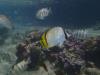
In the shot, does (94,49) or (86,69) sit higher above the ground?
(94,49)

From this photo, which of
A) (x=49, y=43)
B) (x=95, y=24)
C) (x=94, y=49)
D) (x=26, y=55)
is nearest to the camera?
(x=49, y=43)

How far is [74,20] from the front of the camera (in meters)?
23.7

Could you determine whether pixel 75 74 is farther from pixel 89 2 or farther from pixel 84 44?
pixel 89 2

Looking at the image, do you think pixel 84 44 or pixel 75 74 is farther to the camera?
pixel 84 44

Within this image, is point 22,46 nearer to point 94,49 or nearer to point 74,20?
point 94,49

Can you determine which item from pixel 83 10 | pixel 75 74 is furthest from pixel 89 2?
pixel 75 74

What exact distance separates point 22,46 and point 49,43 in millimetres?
3977

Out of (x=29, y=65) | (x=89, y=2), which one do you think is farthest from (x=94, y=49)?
(x=89, y=2)

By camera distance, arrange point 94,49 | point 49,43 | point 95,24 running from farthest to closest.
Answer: point 95,24 < point 94,49 < point 49,43

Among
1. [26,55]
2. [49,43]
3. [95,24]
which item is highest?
[49,43]

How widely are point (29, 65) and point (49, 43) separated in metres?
3.11

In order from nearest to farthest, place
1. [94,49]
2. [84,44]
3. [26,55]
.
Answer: [94,49], [84,44], [26,55]

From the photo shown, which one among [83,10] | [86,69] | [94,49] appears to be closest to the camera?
[86,69]

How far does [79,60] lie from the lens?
20.6 ft
